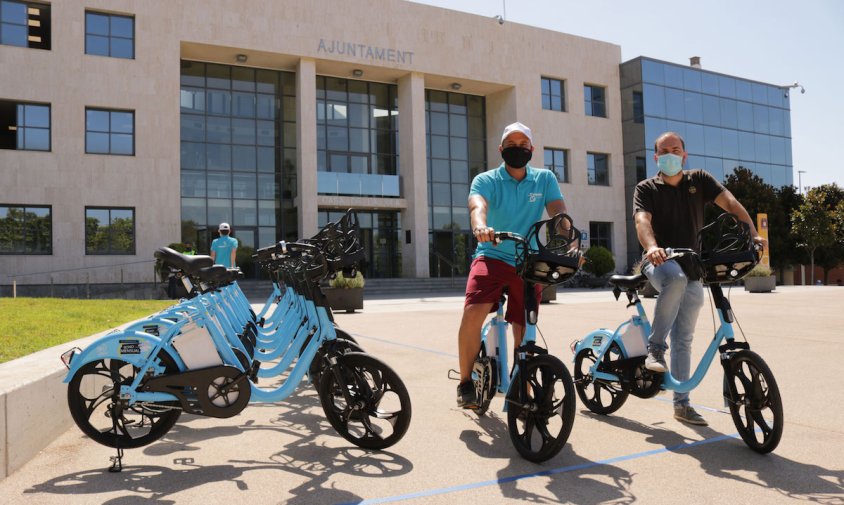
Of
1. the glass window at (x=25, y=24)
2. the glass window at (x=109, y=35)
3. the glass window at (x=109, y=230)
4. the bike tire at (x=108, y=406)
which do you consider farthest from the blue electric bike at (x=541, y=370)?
the glass window at (x=25, y=24)

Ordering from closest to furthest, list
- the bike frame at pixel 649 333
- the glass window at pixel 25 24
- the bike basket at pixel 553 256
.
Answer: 1. the bike basket at pixel 553 256
2. the bike frame at pixel 649 333
3. the glass window at pixel 25 24

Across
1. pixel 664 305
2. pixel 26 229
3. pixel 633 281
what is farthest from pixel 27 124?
pixel 664 305

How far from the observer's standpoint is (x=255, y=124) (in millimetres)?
30391

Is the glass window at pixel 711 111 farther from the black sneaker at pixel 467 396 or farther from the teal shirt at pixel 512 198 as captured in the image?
the black sneaker at pixel 467 396

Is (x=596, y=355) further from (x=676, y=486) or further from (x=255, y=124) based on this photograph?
(x=255, y=124)

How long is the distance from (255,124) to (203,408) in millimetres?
28512

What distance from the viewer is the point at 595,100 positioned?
37.2 metres

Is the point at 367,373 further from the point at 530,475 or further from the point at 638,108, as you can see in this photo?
the point at 638,108

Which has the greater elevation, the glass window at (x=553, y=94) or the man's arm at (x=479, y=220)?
the glass window at (x=553, y=94)

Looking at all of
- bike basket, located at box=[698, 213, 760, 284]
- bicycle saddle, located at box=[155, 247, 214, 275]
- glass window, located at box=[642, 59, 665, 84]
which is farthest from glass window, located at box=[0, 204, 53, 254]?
glass window, located at box=[642, 59, 665, 84]

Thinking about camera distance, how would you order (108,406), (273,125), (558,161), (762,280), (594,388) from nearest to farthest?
(108,406) → (594,388) → (762,280) → (273,125) → (558,161)

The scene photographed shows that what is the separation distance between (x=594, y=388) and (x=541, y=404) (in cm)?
138

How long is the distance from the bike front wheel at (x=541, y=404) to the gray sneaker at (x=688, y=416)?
128 cm

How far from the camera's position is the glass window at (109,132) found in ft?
83.1
